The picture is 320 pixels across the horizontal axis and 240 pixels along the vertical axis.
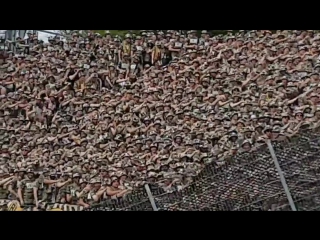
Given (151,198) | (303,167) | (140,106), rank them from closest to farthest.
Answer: (303,167) < (151,198) < (140,106)

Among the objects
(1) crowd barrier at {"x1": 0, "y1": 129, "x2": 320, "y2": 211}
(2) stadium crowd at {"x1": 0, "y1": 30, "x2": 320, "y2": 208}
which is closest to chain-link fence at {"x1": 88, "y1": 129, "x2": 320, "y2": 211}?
(1) crowd barrier at {"x1": 0, "y1": 129, "x2": 320, "y2": 211}

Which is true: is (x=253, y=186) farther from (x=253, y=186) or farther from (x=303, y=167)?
(x=303, y=167)

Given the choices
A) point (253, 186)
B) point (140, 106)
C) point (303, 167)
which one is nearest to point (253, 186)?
point (253, 186)

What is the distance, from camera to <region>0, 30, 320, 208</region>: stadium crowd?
5.46 m

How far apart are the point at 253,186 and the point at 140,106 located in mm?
1253

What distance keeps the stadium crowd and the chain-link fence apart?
0.12 metres

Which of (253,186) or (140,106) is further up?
(140,106)

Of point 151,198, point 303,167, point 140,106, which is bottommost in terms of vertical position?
point 151,198

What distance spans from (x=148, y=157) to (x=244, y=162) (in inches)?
33.3

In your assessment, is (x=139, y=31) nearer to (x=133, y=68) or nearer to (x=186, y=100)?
(x=133, y=68)

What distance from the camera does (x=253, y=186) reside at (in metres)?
5.10

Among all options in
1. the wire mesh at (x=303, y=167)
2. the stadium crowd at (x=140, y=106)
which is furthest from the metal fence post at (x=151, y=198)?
the wire mesh at (x=303, y=167)

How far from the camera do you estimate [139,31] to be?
18.8ft
